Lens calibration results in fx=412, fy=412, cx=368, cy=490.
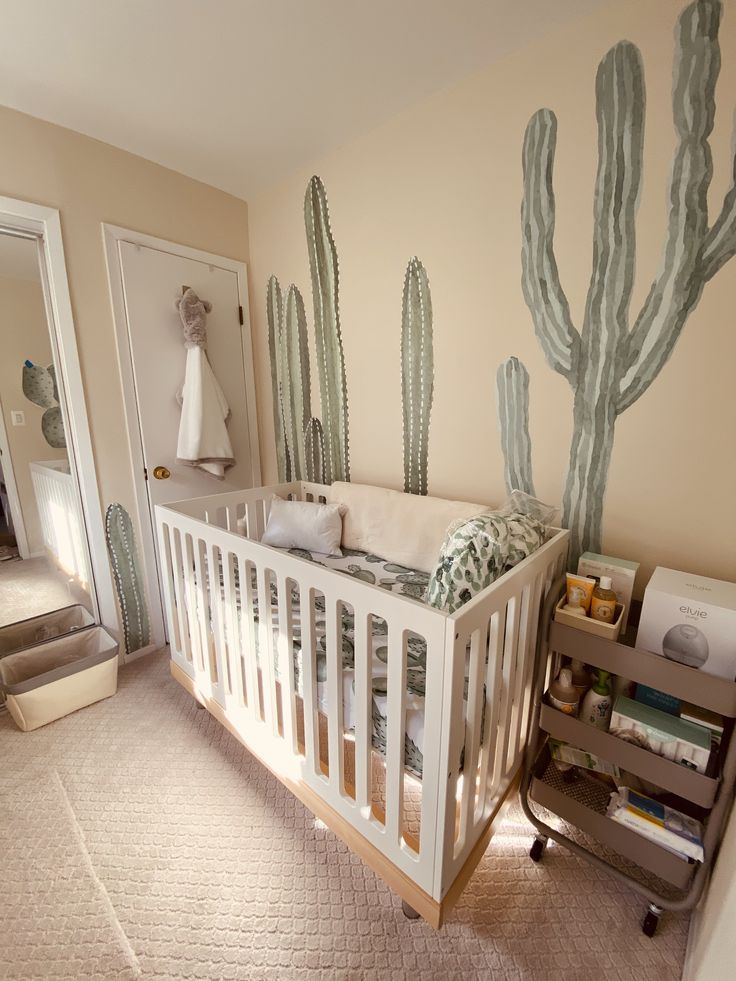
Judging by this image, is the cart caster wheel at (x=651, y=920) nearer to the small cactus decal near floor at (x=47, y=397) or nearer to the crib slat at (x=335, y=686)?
the crib slat at (x=335, y=686)

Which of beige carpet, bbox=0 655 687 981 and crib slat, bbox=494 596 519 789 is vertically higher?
crib slat, bbox=494 596 519 789

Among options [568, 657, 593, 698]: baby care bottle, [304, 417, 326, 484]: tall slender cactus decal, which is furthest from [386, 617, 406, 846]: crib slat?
[304, 417, 326, 484]: tall slender cactus decal

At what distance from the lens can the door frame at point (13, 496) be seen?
1.78 m

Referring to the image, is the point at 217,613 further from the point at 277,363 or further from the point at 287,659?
the point at 277,363

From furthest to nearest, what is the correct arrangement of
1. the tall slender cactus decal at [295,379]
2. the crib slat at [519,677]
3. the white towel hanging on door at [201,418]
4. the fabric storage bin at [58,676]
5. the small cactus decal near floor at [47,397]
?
the tall slender cactus decal at [295,379] < the white towel hanging on door at [201,418] < the small cactus decal near floor at [47,397] < the fabric storage bin at [58,676] < the crib slat at [519,677]

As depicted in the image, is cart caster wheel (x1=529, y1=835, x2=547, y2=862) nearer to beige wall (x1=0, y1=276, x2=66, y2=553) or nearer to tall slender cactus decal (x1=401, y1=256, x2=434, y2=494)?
tall slender cactus decal (x1=401, y1=256, x2=434, y2=494)

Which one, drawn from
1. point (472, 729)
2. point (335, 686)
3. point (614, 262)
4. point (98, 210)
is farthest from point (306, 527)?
point (98, 210)

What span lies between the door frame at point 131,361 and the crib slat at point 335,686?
154 centimetres

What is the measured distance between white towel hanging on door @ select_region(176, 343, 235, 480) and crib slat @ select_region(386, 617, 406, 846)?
1670 millimetres

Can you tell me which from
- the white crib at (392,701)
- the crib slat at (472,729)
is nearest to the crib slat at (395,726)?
the white crib at (392,701)

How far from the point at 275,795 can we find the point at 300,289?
7.51ft

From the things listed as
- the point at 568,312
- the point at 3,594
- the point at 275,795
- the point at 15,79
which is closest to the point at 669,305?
the point at 568,312

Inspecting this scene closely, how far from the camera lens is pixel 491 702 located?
1014 millimetres

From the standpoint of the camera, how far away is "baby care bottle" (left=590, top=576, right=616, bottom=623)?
1131 mm
